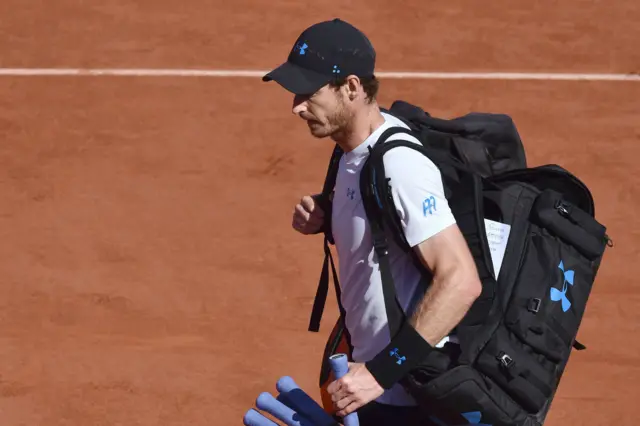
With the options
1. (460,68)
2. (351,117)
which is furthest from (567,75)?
(351,117)

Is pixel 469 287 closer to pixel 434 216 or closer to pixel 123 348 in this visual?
pixel 434 216

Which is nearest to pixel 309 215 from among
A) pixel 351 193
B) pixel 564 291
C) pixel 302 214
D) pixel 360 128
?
pixel 302 214

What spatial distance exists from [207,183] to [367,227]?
5576 mm

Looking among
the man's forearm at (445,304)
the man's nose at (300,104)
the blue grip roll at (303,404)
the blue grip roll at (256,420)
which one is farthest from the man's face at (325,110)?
the blue grip roll at (256,420)

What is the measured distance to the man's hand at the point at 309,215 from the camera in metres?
5.35

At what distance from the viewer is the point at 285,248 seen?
9.46 metres

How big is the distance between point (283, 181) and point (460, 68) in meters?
2.45

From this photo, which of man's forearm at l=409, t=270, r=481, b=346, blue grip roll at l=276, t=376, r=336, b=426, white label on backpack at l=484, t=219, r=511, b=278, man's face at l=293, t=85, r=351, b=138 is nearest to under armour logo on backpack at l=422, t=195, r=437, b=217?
man's forearm at l=409, t=270, r=481, b=346

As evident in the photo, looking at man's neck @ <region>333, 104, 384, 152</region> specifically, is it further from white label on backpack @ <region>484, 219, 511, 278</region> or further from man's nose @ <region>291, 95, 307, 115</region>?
white label on backpack @ <region>484, 219, 511, 278</region>

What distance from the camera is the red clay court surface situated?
8438 millimetres

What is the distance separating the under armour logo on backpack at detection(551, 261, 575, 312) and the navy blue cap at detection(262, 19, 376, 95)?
1.07m

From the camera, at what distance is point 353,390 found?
14.7ft

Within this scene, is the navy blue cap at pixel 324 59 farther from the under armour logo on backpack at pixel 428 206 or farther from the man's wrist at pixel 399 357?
the man's wrist at pixel 399 357

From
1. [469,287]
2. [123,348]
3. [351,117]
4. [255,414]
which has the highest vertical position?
[351,117]
